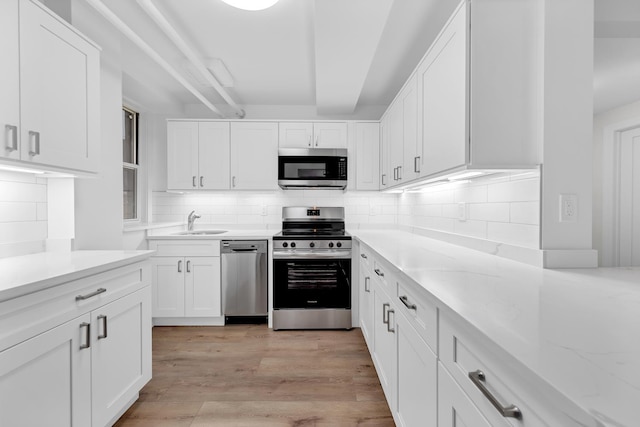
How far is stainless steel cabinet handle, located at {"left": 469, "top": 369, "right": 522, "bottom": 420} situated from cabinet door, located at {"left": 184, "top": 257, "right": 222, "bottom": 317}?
111 inches

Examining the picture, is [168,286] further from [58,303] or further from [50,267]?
[58,303]

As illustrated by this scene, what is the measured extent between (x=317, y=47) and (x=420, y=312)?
Result: 1.96 meters

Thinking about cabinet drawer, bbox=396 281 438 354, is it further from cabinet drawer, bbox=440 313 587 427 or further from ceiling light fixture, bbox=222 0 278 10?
ceiling light fixture, bbox=222 0 278 10

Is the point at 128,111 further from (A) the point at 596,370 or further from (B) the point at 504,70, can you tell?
(A) the point at 596,370

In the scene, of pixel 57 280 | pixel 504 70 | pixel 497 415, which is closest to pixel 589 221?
pixel 504 70

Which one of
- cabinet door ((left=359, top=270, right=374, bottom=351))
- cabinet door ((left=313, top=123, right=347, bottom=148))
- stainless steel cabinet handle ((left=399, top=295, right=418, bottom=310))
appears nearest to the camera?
stainless steel cabinet handle ((left=399, top=295, right=418, bottom=310))

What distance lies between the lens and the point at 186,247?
3164 millimetres

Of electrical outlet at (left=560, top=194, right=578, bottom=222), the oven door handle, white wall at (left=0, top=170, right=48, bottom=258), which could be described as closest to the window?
white wall at (left=0, top=170, right=48, bottom=258)

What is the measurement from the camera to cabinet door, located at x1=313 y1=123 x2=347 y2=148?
11.6 ft

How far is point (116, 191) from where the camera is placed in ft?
7.80

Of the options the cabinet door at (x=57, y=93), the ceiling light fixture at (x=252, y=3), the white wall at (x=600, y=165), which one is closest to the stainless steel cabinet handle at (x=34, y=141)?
the cabinet door at (x=57, y=93)

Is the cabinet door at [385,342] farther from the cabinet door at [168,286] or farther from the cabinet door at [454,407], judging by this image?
the cabinet door at [168,286]

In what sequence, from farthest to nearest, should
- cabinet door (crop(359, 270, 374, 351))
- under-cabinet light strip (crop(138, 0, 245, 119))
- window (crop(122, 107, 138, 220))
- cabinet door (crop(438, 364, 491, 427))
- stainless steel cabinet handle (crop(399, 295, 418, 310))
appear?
window (crop(122, 107, 138, 220)) → cabinet door (crop(359, 270, 374, 351)) → under-cabinet light strip (crop(138, 0, 245, 119)) → stainless steel cabinet handle (crop(399, 295, 418, 310)) → cabinet door (crop(438, 364, 491, 427))

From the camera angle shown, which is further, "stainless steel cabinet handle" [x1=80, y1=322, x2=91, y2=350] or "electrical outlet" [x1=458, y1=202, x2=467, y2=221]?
"electrical outlet" [x1=458, y1=202, x2=467, y2=221]
